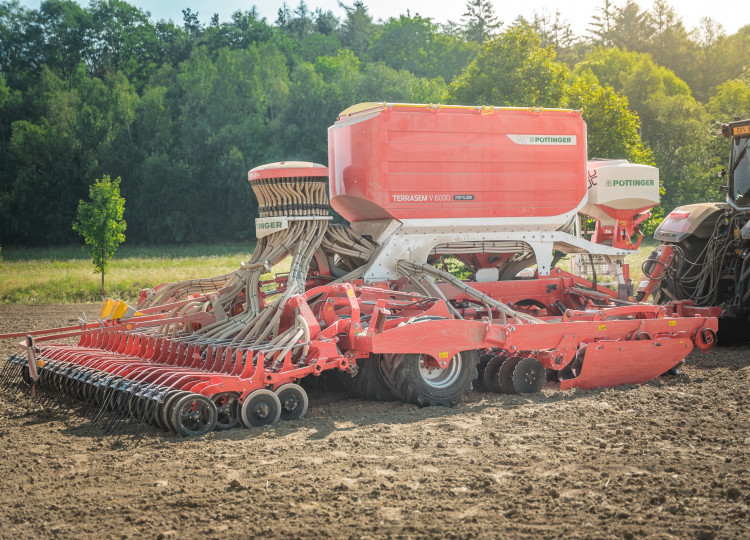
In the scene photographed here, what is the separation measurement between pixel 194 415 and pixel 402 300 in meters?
2.34

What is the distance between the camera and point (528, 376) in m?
7.39

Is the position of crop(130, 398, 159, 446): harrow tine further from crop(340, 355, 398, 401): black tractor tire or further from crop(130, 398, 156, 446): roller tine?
crop(340, 355, 398, 401): black tractor tire

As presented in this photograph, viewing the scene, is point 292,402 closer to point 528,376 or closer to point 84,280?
point 528,376

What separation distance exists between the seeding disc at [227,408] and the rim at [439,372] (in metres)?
1.53

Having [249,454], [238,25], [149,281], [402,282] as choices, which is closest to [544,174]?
[402,282]

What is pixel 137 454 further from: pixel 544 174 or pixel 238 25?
pixel 238 25

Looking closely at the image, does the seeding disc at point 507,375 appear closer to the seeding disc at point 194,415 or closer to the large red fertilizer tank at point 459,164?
the large red fertilizer tank at point 459,164

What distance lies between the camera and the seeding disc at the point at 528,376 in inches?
289

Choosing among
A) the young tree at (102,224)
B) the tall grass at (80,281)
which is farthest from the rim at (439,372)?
the young tree at (102,224)

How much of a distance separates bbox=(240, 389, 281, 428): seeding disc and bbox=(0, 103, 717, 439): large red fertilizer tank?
0.01 m

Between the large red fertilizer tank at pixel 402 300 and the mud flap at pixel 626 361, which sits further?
the mud flap at pixel 626 361

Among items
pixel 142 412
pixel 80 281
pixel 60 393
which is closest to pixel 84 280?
pixel 80 281

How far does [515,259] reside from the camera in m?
9.41

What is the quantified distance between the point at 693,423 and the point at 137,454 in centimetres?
375
